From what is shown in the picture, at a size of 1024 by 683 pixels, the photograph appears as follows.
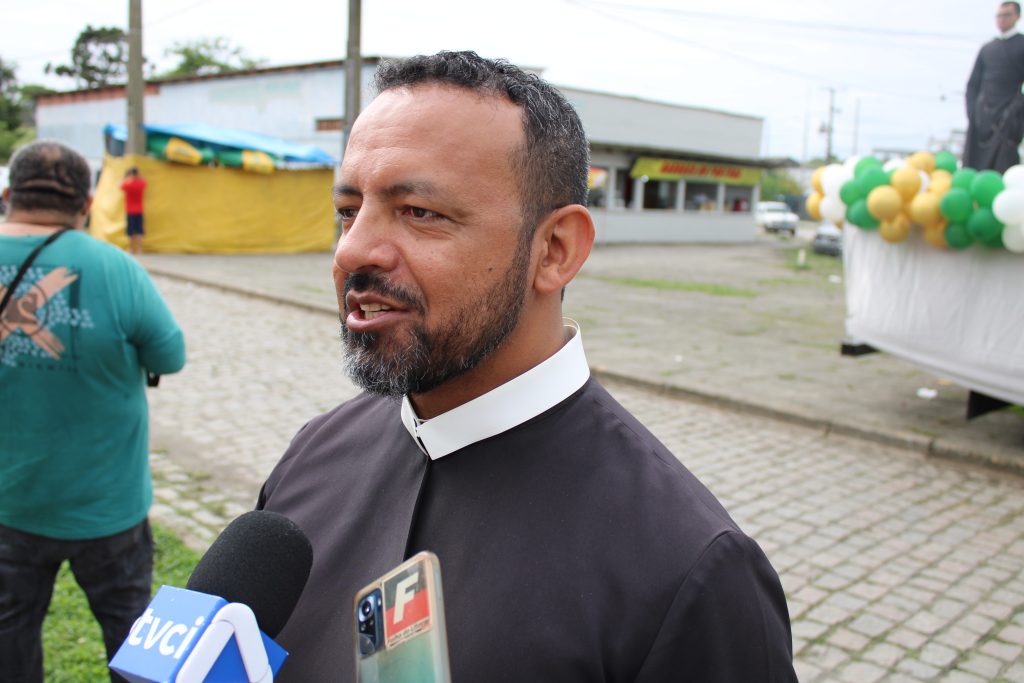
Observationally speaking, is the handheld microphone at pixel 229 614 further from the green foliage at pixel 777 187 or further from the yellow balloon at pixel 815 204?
the green foliage at pixel 777 187

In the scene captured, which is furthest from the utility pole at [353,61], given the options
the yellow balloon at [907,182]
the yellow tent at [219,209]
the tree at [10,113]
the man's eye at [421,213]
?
the tree at [10,113]

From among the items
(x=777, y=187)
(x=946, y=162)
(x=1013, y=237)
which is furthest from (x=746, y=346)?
(x=777, y=187)

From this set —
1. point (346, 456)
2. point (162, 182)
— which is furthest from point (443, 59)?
point (162, 182)

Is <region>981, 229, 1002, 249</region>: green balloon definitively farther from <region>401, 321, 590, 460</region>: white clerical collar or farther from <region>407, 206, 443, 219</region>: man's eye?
<region>407, 206, 443, 219</region>: man's eye

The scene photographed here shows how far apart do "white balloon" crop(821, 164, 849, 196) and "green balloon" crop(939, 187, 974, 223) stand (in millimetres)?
1313

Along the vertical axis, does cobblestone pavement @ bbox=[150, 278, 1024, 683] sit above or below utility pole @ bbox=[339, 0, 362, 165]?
below

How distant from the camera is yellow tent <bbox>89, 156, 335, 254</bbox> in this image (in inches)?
762

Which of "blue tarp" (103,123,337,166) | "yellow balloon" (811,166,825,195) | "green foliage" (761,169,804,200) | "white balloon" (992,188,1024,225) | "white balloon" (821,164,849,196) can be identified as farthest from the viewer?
"green foliage" (761,169,804,200)

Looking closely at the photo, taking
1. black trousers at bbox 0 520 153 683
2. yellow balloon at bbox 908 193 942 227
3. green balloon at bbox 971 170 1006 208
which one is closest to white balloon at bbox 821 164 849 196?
yellow balloon at bbox 908 193 942 227

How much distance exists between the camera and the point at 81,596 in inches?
167

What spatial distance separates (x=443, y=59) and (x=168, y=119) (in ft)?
112

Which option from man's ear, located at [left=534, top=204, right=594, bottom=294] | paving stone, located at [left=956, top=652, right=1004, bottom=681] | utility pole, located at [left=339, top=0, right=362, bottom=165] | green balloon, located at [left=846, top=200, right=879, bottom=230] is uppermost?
utility pole, located at [left=339, top=0, right=362, bottom=165]

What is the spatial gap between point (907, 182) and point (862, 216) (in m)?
0.58

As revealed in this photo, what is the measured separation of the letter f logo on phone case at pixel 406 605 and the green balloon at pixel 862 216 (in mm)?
7414
